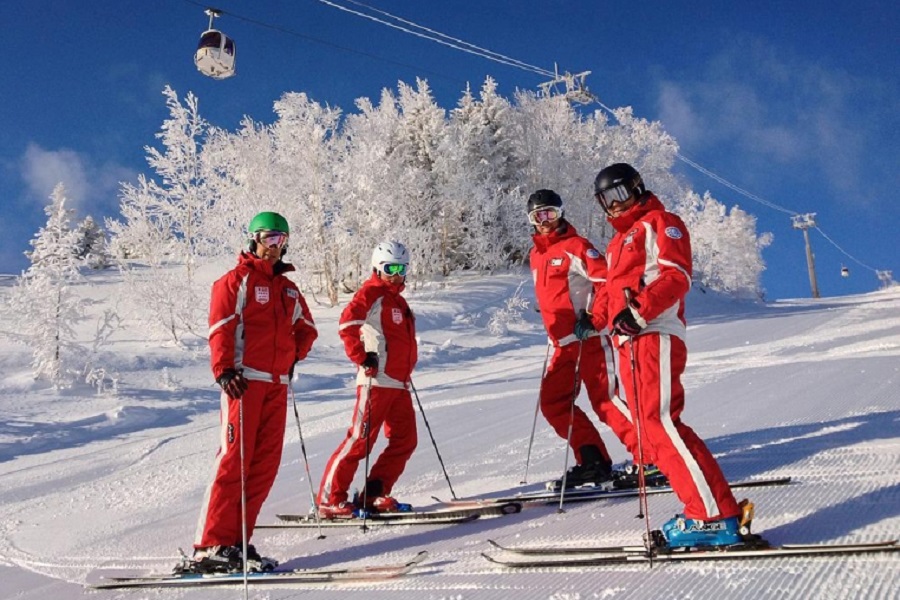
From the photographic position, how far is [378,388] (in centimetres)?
470

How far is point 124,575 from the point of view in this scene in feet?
12.5

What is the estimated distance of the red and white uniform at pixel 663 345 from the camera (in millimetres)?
2770

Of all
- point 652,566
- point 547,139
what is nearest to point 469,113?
point 547,139

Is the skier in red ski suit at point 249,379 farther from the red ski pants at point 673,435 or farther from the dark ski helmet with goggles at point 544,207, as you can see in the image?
the red ski pants at point 673,435

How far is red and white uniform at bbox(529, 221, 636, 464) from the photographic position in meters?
4.57

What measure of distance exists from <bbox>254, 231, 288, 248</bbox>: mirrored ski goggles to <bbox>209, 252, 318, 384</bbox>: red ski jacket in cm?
11

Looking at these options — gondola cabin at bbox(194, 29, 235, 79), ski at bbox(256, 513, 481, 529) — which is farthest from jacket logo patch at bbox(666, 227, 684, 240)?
gondola cabin at bbox(194, 29, 235, 79)

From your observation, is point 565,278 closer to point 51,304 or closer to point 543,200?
point 543,200

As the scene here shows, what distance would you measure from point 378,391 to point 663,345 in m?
2.30

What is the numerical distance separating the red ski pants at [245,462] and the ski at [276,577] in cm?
22

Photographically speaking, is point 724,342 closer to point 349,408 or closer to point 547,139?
point 349,408

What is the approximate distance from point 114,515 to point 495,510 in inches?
133

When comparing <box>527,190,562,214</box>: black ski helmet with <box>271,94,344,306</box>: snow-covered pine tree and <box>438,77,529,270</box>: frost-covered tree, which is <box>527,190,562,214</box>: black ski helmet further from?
<box>438,77,529,270</box>: frost-covered tree

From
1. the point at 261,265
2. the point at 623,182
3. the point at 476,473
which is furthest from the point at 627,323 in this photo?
the point at 476,473
